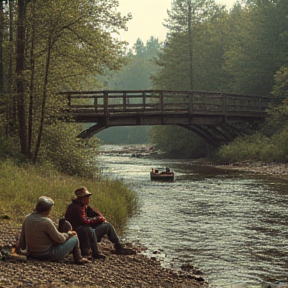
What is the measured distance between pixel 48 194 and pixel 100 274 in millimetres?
6494

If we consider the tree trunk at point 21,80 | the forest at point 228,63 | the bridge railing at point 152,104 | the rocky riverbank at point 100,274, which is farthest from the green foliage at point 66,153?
the forest at point 228,63

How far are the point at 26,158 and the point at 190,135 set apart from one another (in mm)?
29777

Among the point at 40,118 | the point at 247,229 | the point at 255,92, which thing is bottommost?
the point at 247,229

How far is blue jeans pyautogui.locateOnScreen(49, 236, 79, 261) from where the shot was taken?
797 centimetres

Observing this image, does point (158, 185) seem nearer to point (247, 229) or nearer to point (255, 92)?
point (247, 229)

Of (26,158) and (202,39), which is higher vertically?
(202,39)

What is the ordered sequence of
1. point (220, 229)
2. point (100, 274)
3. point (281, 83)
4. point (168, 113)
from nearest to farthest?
point (100, 274), point (220, 229), point (168, 113), point (281, 83)

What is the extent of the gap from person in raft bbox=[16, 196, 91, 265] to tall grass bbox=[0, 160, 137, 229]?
3.20m

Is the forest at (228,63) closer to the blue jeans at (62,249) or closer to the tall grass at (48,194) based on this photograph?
the tall grass at (48,194)

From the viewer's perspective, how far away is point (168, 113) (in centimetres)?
3322

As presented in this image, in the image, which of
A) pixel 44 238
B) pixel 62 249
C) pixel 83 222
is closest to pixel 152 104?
pixel 83 222

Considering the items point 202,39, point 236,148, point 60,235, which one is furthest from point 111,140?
point 60,235

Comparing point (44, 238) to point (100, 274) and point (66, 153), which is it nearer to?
point (100, 274)

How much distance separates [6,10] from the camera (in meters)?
22.7
